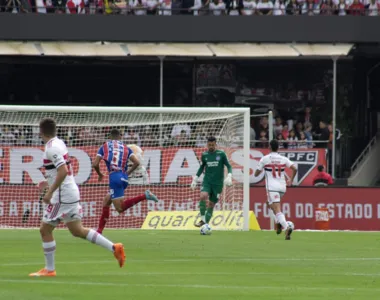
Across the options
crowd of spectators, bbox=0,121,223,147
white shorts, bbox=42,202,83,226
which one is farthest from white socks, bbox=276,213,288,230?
white shorts, bbox=42,202,83,226

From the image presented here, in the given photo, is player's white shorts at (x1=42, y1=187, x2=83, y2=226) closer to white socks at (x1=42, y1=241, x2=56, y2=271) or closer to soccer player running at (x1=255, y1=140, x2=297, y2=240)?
white socks at (x1=42, y1=241, x2=56, y2=271)

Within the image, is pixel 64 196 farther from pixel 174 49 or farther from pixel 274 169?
pixel 174 49

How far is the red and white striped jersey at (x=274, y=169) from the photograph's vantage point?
2361 centimetres

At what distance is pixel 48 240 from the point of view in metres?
13.9

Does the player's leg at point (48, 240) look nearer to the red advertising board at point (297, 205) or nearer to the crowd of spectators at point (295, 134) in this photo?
the red advertising board at point (297, 205)

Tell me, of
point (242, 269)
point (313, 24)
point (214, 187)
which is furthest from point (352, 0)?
point (242, 269)

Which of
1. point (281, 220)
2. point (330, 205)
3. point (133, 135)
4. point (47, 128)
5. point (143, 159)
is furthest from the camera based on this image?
point (330, 205)

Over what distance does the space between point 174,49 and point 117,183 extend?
52.2 feet

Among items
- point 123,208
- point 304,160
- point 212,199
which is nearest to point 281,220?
point 212,199

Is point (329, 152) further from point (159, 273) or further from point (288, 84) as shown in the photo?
point (159, 273)

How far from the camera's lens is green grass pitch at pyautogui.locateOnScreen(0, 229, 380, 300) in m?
12.4

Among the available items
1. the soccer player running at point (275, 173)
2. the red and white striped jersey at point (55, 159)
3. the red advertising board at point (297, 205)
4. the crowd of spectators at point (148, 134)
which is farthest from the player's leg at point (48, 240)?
the crowd of spectators at point (148, 134)

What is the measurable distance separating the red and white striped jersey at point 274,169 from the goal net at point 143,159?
350 centimetres

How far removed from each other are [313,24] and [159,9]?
5172 mm
